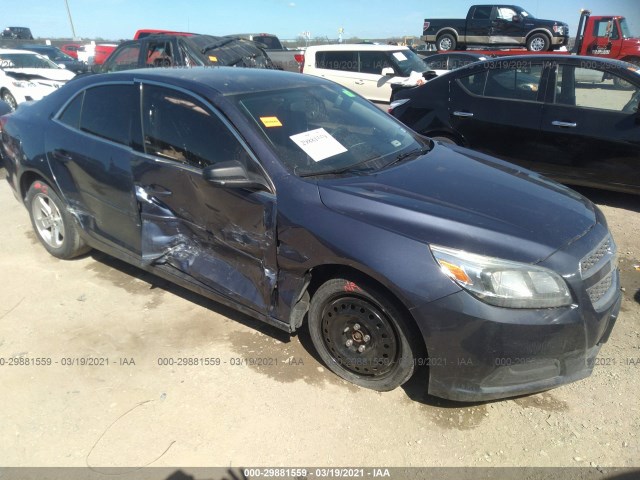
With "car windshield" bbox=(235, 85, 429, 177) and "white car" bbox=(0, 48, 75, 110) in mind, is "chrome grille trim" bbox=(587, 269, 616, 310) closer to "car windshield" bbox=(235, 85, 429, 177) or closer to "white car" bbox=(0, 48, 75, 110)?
"car windshield" bbox=(235, 85, 429, 177)

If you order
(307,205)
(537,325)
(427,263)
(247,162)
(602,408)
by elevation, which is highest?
(247,162)

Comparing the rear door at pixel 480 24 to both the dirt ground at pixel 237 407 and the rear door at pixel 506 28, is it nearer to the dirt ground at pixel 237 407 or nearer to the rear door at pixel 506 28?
the rear door at pixel 506 28

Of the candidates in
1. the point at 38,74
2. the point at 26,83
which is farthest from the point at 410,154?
the point at 38,74

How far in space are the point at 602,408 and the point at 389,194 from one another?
1645 mm

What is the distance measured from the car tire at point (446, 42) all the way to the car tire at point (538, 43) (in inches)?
128

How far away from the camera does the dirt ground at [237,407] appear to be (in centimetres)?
234

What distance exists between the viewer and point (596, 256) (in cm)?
245

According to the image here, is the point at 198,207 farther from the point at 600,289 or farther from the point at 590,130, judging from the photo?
the point at 590,130

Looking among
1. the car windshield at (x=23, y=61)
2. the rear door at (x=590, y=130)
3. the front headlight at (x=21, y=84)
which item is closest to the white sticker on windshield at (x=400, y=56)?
the rear door at (x=590, y=130)

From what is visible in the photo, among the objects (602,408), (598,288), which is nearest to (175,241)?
(598,288)

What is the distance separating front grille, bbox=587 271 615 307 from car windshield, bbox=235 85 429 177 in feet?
4.40

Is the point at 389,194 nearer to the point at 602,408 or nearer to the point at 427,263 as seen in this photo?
the point at 427,263

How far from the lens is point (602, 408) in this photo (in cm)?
259

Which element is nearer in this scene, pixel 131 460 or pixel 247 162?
pixel 131 460
